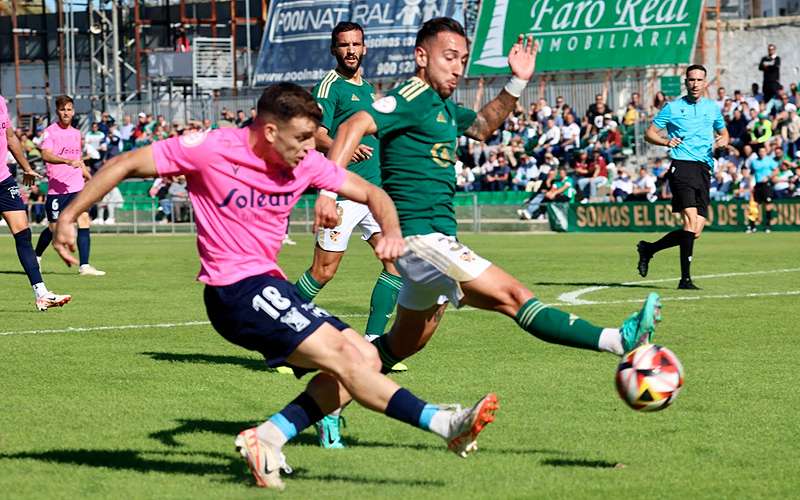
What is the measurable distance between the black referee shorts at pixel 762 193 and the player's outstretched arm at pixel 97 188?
90.0 ft

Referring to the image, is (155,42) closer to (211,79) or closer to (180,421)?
(211,79)

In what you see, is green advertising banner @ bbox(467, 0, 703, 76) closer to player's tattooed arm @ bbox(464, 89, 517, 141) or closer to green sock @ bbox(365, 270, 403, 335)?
green sock @ bbox(365, 270, 403, 335)

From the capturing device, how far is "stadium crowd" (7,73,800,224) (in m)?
33.7

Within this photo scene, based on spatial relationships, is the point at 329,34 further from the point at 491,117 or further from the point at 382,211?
the point at 382,211

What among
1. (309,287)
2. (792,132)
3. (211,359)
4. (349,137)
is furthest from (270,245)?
(792,132)

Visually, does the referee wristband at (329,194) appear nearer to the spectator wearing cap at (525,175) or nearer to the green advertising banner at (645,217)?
the green advertising banner at (645,217)

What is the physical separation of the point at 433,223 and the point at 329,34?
4412cm

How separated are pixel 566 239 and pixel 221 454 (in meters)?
24.3

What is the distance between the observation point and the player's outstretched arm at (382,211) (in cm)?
603

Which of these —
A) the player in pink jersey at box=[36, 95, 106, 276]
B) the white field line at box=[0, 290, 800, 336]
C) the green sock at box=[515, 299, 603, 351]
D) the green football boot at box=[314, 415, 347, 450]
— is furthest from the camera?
the player in pink jersey at box=[36, 95, 106, 276]

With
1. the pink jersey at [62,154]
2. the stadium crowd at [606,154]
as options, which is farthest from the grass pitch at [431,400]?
the stadium crowd at [606,154]

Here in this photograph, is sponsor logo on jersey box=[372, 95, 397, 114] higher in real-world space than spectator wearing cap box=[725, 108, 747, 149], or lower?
higher

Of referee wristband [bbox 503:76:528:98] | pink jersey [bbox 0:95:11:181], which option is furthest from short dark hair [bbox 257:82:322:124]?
pink jersey [bbox 0:95:11:181]

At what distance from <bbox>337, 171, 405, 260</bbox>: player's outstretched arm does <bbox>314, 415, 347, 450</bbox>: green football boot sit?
47.1 inches
